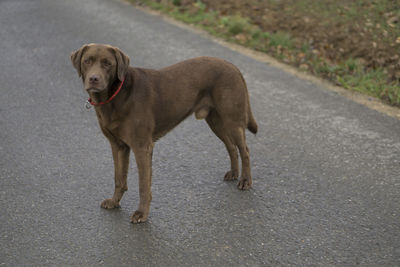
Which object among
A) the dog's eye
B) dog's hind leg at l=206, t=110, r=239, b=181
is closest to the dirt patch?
dog's hind leg at l=206, t=110, r=239, b=181

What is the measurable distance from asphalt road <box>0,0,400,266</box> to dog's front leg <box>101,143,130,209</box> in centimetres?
8

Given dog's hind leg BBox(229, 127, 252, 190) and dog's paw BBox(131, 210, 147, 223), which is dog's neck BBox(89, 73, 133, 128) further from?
dog's hind leg BBox(229, 127, 252, 190)

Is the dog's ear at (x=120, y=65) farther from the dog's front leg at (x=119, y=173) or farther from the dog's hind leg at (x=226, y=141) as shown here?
the dog's hind leg at (x=226, y=141)

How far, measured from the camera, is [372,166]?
517 cm

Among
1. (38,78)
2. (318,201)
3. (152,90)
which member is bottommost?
(38,78)

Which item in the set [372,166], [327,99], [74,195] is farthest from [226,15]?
[74,195]

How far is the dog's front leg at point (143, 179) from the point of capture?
4.14 m

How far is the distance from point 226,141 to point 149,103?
1054 mm

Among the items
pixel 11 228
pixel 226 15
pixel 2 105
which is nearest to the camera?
pixel 11 228

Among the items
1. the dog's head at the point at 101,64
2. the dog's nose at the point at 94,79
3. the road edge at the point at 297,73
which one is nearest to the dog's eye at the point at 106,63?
the dog's head at the point at 101,64

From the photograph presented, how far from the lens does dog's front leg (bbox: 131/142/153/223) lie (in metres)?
4.14

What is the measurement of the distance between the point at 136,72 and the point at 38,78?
12.7ft

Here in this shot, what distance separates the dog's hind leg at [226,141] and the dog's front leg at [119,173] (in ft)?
3.11

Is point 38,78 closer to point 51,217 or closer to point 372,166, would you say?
point 51,217
